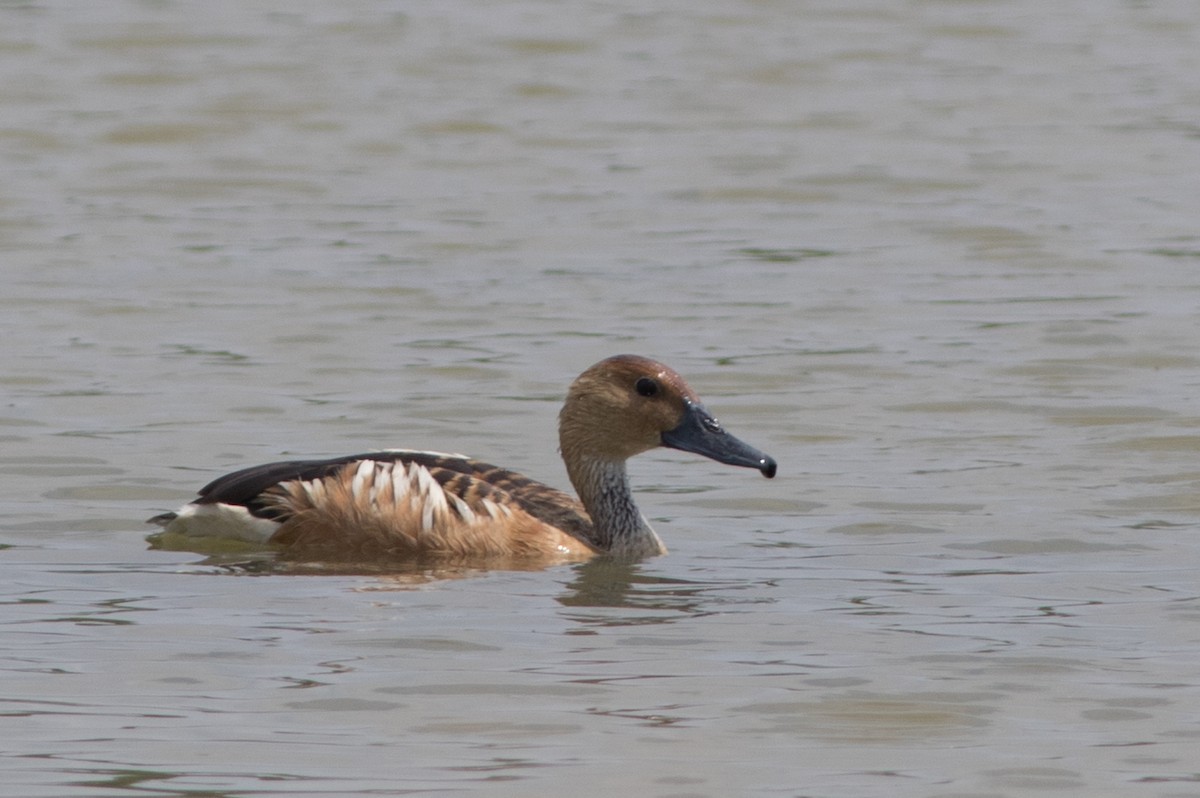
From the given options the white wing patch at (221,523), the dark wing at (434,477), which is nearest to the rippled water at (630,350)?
the white wing patch at (221,523)

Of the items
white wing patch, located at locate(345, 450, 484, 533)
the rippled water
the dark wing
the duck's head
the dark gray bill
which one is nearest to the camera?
the rippled water

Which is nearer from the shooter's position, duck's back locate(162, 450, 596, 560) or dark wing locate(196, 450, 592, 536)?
duck's back locate(162, 450, 596, 560)

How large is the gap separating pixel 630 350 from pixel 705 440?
4534 mm

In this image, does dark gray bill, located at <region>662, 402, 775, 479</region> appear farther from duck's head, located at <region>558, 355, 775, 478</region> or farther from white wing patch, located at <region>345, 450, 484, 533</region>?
white wing patch, located at <region>345, 450, 484, 533</region>

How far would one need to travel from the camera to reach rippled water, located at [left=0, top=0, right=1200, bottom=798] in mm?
7902

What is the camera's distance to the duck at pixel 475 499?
1073 cm

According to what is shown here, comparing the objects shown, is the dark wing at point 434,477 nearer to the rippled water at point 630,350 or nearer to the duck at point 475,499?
the duck at point 475,499

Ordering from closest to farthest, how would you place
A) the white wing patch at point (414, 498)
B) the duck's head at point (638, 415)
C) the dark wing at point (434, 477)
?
the white wing patch at point (414, 498)
the dark wing at point (434, 477)
the duck's head at point (638, 415)

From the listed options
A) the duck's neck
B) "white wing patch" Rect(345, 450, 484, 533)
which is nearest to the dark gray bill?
the duck's neck

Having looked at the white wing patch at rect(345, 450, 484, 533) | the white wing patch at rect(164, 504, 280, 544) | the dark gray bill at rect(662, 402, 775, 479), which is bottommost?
the white wing patch at rect(164, 504, 280, 544)

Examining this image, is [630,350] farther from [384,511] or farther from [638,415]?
[384,511]

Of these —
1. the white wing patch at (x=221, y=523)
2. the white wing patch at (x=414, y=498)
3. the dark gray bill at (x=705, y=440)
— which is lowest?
the white wing patch at (x=221, y=523)

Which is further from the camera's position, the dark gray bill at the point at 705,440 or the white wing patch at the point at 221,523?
the dark gray bill at the point at 705,440

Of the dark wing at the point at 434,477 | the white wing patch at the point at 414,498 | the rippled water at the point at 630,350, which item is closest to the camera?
the rippled water at the point at 630,350
